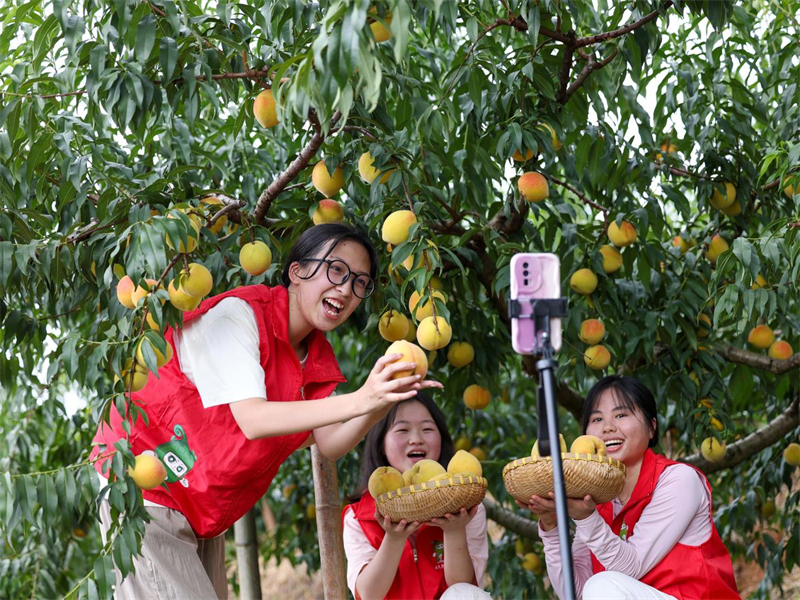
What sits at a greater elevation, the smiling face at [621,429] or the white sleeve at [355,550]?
the smiling face at [621,429]

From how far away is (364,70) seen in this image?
5.42 feet

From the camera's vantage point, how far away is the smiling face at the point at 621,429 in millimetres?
2814

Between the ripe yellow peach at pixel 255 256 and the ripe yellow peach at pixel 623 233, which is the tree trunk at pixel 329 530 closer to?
the ripe yellow peach at pixel 255 256

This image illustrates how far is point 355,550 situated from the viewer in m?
2.83

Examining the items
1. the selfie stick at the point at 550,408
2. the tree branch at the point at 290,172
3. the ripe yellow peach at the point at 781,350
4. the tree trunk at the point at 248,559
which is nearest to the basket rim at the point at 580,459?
the selfie stick at the point at 550,408

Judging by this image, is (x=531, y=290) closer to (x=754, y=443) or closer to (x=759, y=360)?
(x=759, y=360)

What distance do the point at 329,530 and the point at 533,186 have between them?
4.70 ft

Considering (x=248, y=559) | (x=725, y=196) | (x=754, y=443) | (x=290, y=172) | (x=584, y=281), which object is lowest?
(x=248, y=559)

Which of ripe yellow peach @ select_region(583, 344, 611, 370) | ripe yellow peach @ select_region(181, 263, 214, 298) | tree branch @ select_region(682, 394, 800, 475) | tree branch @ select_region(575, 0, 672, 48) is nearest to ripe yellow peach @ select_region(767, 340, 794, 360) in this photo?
tree branch @ select_region(682, 394, 800, 475)

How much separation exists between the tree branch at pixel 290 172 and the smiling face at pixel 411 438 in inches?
30.6

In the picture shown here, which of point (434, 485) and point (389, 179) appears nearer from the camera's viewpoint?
point (434, 485)

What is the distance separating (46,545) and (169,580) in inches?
84.1

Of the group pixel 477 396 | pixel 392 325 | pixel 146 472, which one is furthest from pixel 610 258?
pixel 146 472

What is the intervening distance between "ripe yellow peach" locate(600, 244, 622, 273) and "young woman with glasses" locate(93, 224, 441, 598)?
3.62ft
